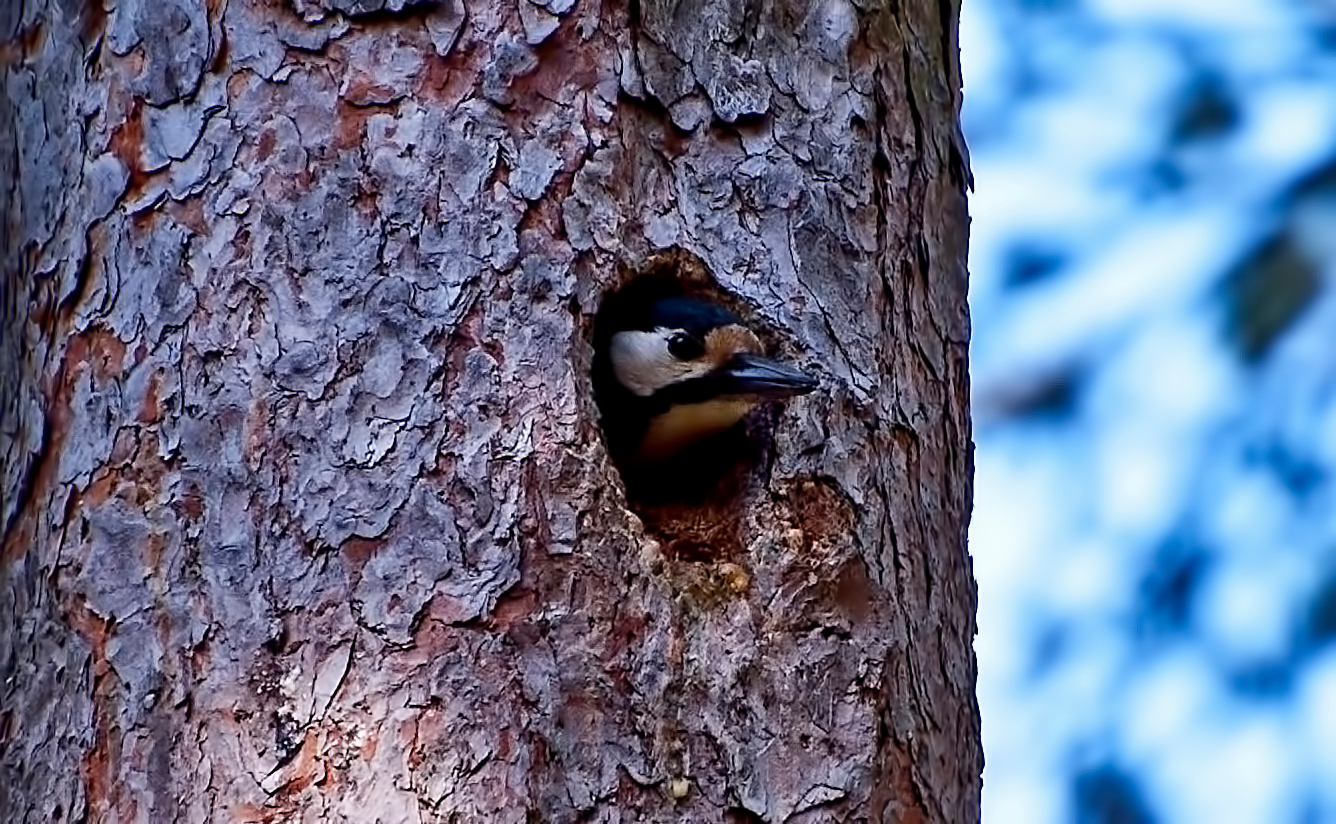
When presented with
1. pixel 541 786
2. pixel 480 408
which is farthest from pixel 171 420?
pixel 541 786

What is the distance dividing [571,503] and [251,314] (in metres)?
0.45

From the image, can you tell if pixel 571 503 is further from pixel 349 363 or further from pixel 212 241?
pixel 212 241

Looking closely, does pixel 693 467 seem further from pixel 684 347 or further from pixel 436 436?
pixel 436 436

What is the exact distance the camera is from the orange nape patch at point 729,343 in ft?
9.57

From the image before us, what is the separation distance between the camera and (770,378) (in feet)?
9.33

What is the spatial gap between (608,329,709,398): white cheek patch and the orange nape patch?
40mm

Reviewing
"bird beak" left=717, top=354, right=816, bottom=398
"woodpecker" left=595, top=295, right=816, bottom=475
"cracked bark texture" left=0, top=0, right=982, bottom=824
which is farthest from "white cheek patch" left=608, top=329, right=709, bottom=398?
"cracked bark texture" left=0, top=0, right=982, bottom=824

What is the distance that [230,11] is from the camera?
2766 millimetres

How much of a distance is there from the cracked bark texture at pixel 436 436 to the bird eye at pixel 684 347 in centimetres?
20

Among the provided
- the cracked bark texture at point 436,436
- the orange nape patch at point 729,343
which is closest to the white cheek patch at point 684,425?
the orange nape patch at point 729,343

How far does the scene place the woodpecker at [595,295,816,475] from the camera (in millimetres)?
2910

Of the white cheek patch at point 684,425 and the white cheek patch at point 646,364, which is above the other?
the white cheek patch at point 646,364

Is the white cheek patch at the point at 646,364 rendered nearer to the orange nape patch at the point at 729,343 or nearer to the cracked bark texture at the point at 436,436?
the orange nape patch at the point at 729,343

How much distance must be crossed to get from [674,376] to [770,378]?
0.42 meters
